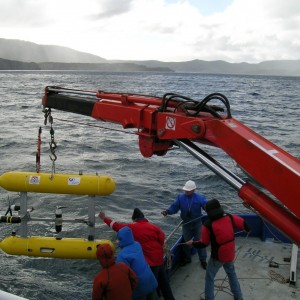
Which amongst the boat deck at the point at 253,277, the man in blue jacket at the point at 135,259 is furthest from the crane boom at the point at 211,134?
the boat deck at the point at 253,277

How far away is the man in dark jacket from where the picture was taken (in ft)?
21.0

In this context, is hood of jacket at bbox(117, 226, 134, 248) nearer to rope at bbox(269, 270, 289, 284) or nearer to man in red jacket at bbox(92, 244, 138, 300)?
man in red jacket at bbox(92, 244, 138, 300)

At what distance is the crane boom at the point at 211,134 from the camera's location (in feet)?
15.1

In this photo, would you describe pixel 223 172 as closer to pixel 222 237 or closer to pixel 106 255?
pixel 222 237

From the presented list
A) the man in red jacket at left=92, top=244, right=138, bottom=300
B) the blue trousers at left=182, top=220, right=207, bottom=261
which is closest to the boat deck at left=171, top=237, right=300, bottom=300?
the blue trousers at left=182, top=220, right=207, bottom=261

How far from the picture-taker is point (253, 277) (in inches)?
321

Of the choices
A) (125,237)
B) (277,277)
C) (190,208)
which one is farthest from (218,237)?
(277,277)

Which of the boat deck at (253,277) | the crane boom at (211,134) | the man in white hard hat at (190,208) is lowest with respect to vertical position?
the boat deck at (253,277)

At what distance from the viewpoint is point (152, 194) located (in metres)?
17.3

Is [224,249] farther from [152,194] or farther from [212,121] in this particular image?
[152,194]

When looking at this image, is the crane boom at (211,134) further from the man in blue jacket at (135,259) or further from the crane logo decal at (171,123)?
the man in blue jacket at (135,259)

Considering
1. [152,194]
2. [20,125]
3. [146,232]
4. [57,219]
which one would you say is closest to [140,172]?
[152,194]

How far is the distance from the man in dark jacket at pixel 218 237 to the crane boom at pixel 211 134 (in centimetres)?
121

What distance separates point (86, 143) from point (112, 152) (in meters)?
3.44
